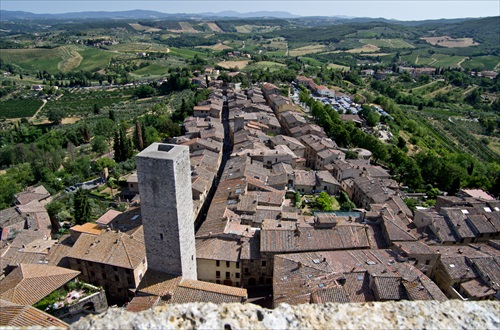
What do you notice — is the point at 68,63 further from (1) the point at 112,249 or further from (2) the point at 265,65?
(1) the point at 112,249

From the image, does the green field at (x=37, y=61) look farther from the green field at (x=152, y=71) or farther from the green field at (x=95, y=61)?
the green field at (x=152, y=71)

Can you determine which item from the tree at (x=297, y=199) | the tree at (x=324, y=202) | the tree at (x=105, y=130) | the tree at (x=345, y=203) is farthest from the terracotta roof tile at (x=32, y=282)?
the tree at (x=105, y=130)

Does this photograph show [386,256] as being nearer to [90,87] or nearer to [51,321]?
[51,321]

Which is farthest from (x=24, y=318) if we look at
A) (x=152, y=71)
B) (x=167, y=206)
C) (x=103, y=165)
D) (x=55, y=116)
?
(x=152, y=71)

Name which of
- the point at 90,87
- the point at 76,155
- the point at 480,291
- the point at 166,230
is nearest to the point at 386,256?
the point at 480,291

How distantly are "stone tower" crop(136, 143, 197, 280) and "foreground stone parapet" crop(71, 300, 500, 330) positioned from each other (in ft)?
41.2

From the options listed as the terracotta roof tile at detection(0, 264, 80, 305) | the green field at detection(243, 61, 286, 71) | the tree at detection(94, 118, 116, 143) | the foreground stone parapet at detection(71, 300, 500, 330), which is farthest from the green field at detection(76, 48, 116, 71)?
the foreground stone parapet at detection(71, 300, 500, 330)

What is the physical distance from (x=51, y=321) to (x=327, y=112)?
236ft

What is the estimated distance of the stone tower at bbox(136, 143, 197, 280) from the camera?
66.9 ft

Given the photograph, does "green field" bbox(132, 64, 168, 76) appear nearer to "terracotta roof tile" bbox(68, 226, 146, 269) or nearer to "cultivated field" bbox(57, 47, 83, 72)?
"cultivated field" bbox(57, 47, 83, 72)

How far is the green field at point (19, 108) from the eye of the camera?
113 metres

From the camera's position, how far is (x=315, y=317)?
812cm

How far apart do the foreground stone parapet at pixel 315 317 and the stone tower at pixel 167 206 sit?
12.6m

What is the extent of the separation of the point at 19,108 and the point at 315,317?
144 meters
